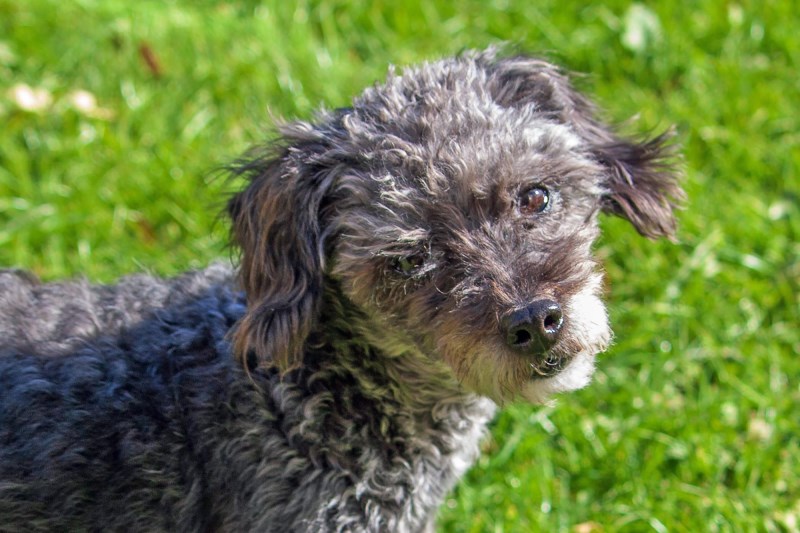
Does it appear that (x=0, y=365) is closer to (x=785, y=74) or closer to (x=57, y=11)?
(x=57, y=11)

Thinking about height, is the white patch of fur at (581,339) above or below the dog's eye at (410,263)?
below

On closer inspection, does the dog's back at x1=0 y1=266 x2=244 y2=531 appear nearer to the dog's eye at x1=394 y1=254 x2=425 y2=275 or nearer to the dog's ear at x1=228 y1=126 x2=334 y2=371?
the dog's ear at x1=228 y1=126 x2=334 y2=371

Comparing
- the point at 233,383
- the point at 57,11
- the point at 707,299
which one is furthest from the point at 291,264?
the point at 57,11

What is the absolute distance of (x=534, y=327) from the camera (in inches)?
120

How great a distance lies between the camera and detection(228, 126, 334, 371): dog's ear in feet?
11.1

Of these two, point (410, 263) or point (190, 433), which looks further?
point (190, 433)

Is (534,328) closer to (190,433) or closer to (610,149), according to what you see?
(610,149)

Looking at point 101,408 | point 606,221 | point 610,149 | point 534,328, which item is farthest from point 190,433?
point 606,221

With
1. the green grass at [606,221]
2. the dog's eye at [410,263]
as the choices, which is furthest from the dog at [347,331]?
the green grass at [606,221]

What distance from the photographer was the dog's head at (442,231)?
317 centimetres

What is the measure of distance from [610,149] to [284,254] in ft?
4.44

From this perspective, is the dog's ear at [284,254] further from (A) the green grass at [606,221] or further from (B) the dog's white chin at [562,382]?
(B) the dog's white chin at [562,382]

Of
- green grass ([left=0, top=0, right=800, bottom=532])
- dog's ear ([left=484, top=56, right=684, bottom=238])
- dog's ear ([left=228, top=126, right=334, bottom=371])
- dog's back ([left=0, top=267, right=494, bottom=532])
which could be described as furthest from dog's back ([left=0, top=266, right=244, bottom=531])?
dog's ear ([left=484, top=56, right=684, bottom=238])

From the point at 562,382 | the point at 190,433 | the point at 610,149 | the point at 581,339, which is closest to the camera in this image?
the point at 581,339
